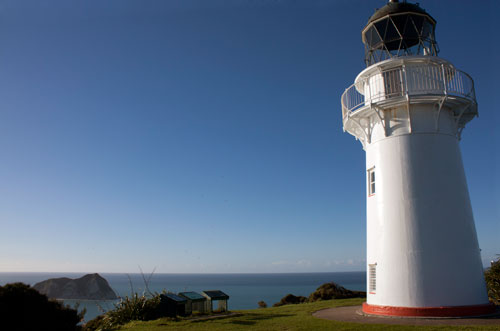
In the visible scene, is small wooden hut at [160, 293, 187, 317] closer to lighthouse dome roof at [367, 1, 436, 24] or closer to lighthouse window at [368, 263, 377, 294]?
lighthouse window at [368, 263, 377, 294]

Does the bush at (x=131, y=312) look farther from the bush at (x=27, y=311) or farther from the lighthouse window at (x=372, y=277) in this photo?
the lighthouse window at (x=372, y=277)

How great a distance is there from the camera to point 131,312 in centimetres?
1528

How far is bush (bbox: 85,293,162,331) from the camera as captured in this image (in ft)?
48.8

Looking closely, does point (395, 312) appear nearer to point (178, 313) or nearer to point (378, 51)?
point (178, 313)

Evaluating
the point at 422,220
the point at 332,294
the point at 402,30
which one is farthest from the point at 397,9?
the point at 332,294

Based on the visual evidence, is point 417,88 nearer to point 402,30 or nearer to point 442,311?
point 402,30

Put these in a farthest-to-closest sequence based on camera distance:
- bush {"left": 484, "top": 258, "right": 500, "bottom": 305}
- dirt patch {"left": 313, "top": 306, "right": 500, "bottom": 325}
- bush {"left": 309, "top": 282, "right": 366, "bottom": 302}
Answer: bush {"left": 309, "top": 282, "right": 366, "bottom": 302} < bush {"left": 484, "top": 258, "right": 500, "bottom": 305} < dirt patch {"left": 313, "top": 306, "right": 500, "bottom": 325}

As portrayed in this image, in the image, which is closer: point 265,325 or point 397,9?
point 265,325

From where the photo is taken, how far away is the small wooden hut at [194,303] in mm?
15651

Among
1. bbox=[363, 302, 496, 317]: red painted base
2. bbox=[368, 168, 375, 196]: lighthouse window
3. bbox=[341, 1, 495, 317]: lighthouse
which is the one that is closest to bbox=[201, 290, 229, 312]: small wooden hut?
bbox=[341, 1, 495, 317]: lighthouse

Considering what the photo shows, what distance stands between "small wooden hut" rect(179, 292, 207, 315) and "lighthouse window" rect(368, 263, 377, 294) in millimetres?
7180

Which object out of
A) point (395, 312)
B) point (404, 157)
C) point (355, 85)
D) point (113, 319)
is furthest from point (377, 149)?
point (113, 319)

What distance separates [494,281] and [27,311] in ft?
63.7

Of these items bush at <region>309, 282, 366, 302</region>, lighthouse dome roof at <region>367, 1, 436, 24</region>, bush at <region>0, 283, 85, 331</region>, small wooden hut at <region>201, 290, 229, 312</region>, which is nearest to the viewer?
bush at <region>0, 283, 85, 331</region>
